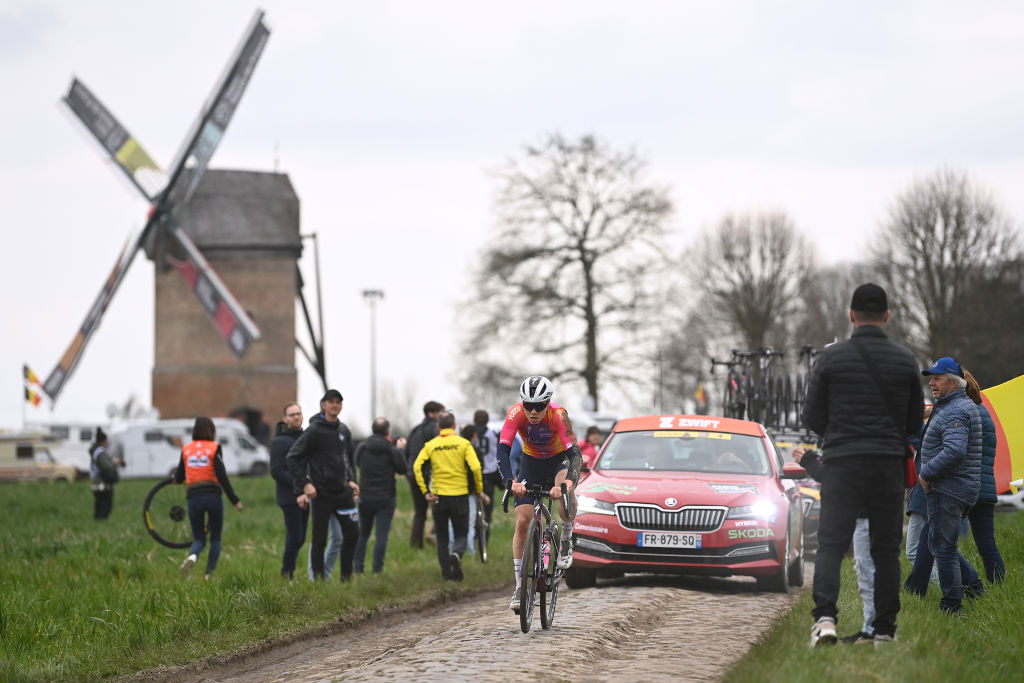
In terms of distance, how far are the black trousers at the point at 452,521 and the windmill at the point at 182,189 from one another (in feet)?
142

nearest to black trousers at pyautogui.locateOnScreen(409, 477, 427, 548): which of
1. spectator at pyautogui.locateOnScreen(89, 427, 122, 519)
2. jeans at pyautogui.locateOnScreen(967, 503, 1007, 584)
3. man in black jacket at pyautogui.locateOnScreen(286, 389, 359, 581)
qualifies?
man in black jacket at pyautogui.locateOnScreen(286, 389, 359, 581)

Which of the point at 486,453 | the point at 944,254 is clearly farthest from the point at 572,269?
the point at 486,453

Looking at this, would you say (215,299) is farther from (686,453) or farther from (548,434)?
(548,434)

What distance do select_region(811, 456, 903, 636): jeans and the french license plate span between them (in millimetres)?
5227

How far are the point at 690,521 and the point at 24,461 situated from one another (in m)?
43.6

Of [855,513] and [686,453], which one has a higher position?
[686,453]

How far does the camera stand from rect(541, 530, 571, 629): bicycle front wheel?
10.2 metres

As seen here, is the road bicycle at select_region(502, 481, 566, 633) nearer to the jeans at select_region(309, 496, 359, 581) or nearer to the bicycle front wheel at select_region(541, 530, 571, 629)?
the bicycle front wheel at select_region(541, 530, 571, 629)

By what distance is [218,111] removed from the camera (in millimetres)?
58375

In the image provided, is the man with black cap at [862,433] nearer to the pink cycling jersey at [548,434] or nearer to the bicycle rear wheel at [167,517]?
the pink cycling jersey at [548,434]

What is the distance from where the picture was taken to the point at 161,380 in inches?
2333

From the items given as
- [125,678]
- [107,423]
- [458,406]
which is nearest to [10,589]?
[125,678]

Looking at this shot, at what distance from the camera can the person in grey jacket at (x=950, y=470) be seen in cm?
991

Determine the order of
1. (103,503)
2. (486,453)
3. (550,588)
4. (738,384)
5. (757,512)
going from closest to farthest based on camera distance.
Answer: (550,588)
(757,512)
(486,453)
(738,384)
(103,503)
